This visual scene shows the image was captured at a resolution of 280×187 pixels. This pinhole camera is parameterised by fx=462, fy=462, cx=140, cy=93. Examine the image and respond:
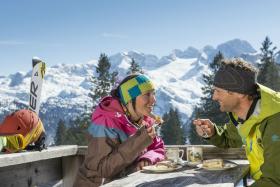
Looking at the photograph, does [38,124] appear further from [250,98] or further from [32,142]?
[250,98]

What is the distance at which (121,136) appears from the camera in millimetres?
4289

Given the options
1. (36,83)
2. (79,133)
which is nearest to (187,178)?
(36,83)

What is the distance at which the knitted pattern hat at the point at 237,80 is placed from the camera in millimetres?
3930

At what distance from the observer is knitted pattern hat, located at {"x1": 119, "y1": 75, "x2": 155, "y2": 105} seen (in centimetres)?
451

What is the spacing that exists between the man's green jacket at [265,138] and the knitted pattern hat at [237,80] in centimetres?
12

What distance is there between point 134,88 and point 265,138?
154 cm

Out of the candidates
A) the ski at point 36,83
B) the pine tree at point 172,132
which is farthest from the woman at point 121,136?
the pine tree at point 172,132

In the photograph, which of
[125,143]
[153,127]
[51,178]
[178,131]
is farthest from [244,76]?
[178,131]

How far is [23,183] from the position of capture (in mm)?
4758

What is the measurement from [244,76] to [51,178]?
2.70 metres

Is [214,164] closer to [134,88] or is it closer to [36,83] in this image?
[134,88]

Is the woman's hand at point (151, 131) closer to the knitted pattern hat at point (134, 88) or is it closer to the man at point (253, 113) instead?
the knitted pattern hat at point (134, 88)

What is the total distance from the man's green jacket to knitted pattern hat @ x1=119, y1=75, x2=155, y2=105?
116cm

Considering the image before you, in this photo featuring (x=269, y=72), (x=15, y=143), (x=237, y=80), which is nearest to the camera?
(x=237, y=80)
